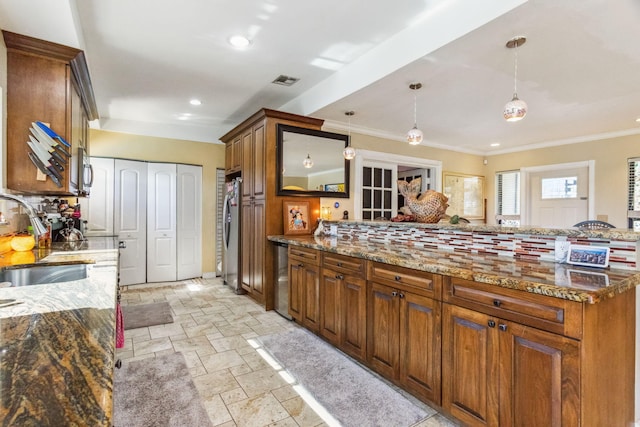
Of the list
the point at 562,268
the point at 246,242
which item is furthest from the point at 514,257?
the point at 246,242

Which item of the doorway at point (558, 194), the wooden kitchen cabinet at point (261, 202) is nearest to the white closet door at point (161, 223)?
the wooden kitchen cabinet at point (261, 202)

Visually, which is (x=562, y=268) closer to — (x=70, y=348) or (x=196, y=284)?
(x=70, y=348)

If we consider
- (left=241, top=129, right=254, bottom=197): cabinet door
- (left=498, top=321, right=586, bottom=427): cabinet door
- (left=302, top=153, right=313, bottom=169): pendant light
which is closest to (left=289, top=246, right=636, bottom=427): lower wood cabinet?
(left=498, top=321, right=586, bottom=427): cabinet door

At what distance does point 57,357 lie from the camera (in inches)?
27.0

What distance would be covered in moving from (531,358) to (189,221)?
5128 mm

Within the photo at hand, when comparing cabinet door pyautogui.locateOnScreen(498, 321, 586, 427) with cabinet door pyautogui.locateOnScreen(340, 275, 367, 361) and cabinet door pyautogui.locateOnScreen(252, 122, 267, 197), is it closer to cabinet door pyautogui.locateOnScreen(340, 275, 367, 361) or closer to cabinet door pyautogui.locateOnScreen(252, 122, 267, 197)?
cabinet door pyautogui.locateOnScreen(340, 275, 367, 361)

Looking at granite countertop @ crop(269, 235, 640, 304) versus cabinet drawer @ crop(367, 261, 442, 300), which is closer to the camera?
granite countertop @ crop(269, 235, 640, 304)

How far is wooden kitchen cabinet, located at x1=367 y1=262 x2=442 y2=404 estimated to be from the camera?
188cm

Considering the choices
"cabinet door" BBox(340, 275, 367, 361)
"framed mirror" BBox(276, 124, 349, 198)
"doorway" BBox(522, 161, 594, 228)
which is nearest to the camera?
"cabinet door" BBox(340, 275, 367, 361)

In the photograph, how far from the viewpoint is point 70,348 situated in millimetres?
733

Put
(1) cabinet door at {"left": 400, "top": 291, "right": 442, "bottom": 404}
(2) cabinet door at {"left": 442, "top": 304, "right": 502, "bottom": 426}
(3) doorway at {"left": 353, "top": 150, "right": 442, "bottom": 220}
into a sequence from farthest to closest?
(3) doorway at {"left": 353, "top": 150, "right": 442, "bottom": 220}
(1) cabinet door at {"left": 400, "top": 291, "right": 442, "bottom": 404}
(2) cabinet door at {"left": 442, "top": 304, "right": 502, "bottom": 426}

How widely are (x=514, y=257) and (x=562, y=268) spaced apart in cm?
40

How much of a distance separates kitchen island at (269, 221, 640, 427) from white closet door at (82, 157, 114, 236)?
399cm

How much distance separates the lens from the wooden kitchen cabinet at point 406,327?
188 centimetres
